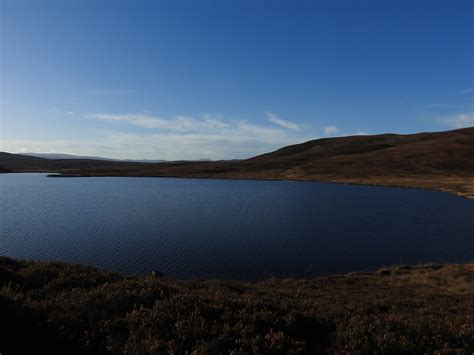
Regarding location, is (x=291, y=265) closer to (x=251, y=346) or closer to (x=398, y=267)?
(x=398, y=267)

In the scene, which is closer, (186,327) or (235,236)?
(186,327)

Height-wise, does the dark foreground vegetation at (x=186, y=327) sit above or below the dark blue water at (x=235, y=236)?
Answer: above

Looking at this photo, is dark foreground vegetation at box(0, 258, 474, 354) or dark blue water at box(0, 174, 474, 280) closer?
dark foreground vegetation at box(0, 258, 474, 354)

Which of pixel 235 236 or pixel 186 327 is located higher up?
pixel 186 327

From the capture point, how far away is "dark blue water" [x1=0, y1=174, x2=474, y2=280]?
28.4m

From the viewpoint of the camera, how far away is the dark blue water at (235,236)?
1118 inches

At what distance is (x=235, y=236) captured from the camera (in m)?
37.4

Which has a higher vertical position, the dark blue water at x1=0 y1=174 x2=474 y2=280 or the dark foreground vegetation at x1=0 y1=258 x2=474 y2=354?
the dark foreground vegetation at x1=0 y1=258 x2=474 y2=354

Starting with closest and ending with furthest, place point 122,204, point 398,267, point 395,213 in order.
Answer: point 398,267 → point 395,213 → point 122,204

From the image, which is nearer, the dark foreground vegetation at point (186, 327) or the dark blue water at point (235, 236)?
the dark foreground vegetation at point (186, 327)

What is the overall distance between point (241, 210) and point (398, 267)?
32745 millimetres

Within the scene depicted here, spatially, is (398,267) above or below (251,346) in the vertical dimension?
below

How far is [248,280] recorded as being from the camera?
24391mm

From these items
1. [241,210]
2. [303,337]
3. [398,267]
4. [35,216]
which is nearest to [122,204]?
[35,216]
